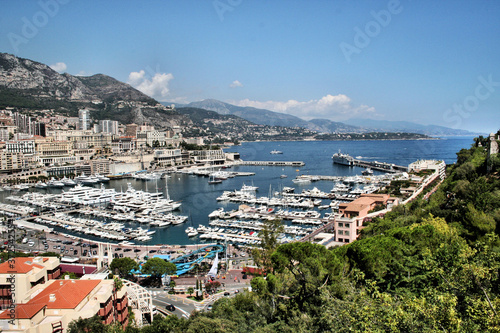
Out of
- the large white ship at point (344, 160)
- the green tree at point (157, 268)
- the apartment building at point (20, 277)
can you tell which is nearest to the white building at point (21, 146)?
the green tree at point (157, 268)

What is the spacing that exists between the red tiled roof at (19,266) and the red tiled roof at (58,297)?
661 mm

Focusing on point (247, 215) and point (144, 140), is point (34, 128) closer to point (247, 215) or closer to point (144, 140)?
point (144, 140)

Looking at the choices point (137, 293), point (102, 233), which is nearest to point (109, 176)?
point (102, 233)

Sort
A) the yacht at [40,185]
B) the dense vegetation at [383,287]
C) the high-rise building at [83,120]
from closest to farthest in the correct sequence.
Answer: the dense vegetation at [383,287] < the yacht at [40,185] < the high-rise building at [83,120]

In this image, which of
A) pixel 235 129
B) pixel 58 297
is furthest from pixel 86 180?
pixel 235 129

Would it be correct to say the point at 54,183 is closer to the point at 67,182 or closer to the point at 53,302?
the point at 67,182

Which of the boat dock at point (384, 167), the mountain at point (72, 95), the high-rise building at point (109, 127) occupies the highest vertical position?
the mountain at point (72, 95)

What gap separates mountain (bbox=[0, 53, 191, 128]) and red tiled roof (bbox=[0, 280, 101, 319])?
6090cm

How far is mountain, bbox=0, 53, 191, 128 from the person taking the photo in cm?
6384

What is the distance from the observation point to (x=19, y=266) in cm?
677

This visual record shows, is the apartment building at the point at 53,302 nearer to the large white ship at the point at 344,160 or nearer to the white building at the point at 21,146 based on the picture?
the white building at the point at 21,146

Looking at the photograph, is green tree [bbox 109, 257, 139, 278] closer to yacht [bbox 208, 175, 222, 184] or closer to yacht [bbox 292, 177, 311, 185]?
yacht [bbox 292, 177, 311, 185]

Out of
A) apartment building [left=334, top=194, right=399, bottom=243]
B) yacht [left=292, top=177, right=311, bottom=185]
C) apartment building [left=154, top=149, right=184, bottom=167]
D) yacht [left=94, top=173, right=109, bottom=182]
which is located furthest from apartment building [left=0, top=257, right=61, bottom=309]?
apartment building [left=154, top=149, right=184, bottom=167]

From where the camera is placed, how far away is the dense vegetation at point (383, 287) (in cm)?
352
